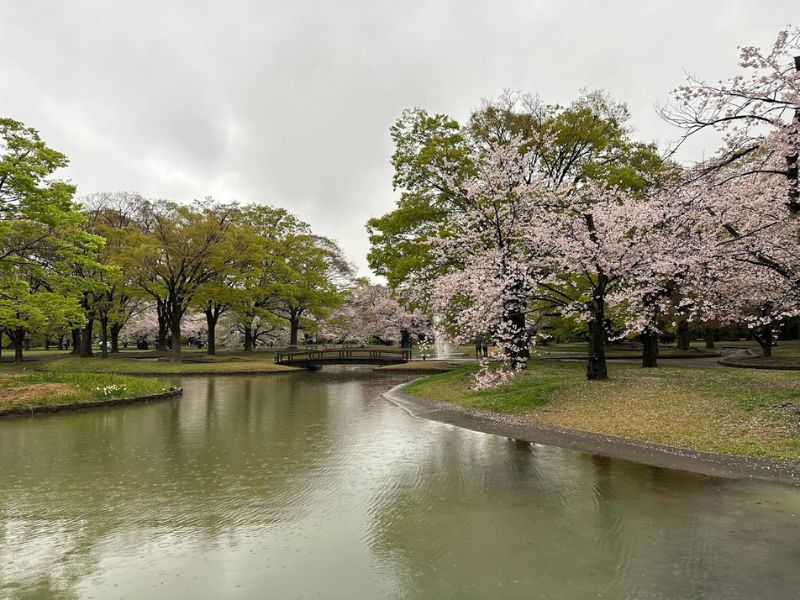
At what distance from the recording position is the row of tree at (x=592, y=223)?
41.1 ft

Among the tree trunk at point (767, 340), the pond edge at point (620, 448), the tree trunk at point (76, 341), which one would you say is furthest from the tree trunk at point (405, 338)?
the pond edge at point (620, 448)

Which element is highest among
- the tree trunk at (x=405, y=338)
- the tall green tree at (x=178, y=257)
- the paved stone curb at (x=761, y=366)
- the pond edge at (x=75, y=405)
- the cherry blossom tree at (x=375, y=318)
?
the tall green tree at (x=178, y=257)

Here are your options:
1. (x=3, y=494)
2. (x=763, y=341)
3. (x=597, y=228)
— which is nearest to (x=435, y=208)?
(x=597, y=228)

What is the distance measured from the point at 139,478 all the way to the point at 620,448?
10.8 m

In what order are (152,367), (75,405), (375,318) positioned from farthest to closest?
1. (375,318)
2. (152,367)
3. (75,405)

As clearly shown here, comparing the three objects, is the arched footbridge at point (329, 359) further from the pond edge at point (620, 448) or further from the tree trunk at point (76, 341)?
the pond edge at point (620, 448)

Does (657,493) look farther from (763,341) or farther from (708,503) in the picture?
(763,341)

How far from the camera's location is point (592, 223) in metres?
18.1

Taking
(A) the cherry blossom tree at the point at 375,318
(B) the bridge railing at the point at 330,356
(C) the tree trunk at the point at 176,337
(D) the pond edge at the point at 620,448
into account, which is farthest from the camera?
(A) the cherry blossom tree at the point at 375,318

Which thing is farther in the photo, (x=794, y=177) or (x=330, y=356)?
(x=330, y=356)

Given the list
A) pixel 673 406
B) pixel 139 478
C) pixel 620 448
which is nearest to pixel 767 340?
pixel 673 406

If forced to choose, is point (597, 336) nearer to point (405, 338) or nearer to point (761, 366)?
point (761, 366)

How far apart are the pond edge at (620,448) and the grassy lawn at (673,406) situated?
1.13ft

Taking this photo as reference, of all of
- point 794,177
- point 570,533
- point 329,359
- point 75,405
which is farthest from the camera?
point 329,359
